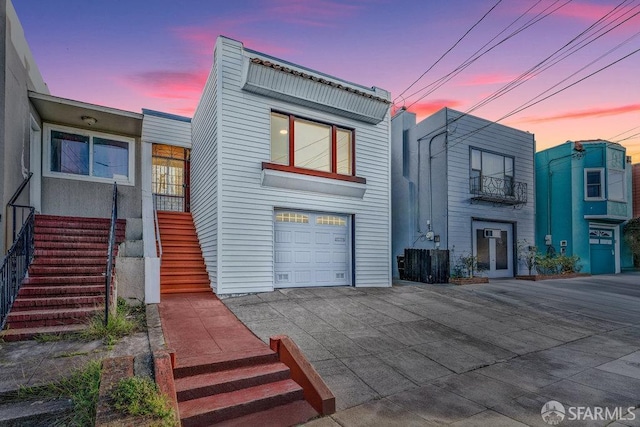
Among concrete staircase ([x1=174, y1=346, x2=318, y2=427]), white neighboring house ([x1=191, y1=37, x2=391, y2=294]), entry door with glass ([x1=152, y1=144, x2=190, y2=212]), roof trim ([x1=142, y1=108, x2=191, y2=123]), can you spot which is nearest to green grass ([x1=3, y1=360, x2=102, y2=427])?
concrete staircase ([x1=174, y1=346, x2=318, y2=427])

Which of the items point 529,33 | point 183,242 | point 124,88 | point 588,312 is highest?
point 529,33

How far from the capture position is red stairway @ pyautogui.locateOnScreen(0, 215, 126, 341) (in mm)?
5227

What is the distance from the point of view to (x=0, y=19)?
19.0 ft

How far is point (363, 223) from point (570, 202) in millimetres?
13420

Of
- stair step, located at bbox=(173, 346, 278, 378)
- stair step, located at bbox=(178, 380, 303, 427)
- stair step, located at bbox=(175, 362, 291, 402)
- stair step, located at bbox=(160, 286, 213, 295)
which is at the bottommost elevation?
stair step, located at bbox=(178, 380, 303, 427)

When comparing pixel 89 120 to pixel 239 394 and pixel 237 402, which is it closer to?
pixel 239 394

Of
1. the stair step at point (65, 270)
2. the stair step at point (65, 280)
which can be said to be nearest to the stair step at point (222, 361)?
the stair step at point (65, 280)

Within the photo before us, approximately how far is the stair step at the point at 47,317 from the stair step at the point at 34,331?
0.14 m

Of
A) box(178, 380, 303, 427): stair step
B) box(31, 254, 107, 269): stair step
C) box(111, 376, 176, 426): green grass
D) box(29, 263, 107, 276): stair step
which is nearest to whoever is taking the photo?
box(111, 376, 176, 426): green grass

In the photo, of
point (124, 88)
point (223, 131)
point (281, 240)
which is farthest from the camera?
point (124, 88)

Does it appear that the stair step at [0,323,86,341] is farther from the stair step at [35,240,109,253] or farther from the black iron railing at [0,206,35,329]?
the stair step at [35,240,109,253]

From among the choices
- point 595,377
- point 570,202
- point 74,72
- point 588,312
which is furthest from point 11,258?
point 570,202

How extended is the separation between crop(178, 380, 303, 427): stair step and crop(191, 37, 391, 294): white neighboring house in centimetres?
404

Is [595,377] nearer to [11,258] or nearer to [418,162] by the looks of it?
[11,258]
